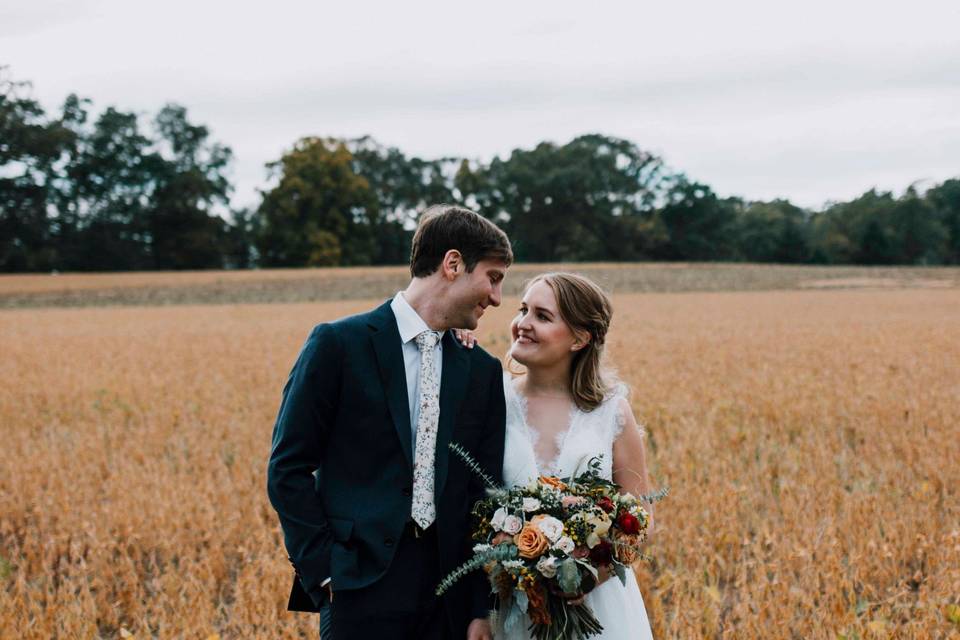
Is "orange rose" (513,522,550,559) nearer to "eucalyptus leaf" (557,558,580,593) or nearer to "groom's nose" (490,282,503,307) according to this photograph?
"eucalyptus leaf" (557,558,580,593)

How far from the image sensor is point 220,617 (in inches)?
181

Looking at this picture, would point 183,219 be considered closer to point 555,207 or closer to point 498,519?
point 555,207

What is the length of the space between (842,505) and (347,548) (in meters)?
4.40

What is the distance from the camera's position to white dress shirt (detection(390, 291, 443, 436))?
2.86 metres

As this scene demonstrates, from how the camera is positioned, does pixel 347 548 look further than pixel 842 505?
No

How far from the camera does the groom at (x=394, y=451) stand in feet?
8.82

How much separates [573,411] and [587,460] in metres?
0.26

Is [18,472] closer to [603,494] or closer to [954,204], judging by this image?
[603,494]

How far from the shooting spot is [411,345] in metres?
2.90

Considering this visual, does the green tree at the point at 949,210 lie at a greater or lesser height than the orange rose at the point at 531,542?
greater

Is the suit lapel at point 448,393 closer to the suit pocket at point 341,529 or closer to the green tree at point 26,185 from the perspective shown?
the suit pocket at point 341,529

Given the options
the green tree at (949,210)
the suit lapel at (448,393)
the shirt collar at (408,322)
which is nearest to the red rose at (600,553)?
the suit lapel at (448,393)

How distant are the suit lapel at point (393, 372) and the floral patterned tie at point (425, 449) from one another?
0.05 meters

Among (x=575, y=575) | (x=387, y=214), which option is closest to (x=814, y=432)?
(x=575, y=575)
